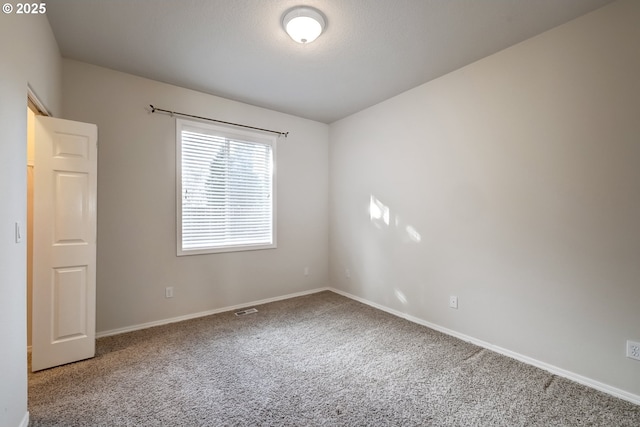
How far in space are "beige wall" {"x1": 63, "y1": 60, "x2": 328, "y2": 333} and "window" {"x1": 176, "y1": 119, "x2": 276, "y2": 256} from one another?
13cm

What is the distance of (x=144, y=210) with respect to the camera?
307cm

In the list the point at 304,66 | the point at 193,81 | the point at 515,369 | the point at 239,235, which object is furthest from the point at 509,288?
the point at 193,81

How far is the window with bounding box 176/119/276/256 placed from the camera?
3.34 m

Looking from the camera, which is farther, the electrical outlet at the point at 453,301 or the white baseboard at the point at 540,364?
the electrical outlet at the point at 453,301

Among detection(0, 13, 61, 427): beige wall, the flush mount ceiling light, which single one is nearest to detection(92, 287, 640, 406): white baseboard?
detection(0, 13, 61, 427): beige wall

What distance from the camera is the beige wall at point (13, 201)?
4.58ft

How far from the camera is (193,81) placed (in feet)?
10.3

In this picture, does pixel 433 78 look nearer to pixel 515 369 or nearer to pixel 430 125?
pixel 430 125

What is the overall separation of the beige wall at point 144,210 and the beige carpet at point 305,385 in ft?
1.49

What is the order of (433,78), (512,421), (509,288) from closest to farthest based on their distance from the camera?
(512,421) < (509,288) < (433,78)

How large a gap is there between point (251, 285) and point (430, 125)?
3083 mm

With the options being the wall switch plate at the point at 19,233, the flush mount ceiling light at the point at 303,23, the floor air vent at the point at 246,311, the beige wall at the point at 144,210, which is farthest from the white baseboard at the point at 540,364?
the wall switch plate at the point at 19,233

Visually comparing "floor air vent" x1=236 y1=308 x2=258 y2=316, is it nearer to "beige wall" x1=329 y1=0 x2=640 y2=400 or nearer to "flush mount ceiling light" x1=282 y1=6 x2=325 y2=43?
"beige wall" x1=329 y1=0 x2=640 y2=400

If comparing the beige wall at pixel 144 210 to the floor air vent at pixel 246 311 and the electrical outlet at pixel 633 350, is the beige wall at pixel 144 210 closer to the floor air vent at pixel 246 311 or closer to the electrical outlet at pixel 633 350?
the floor air vent at pixel 246 311
